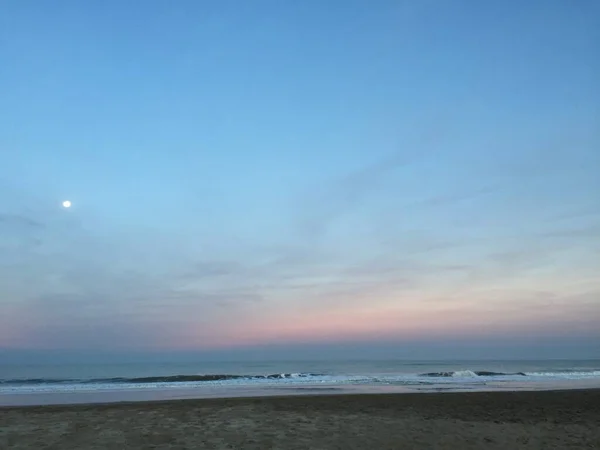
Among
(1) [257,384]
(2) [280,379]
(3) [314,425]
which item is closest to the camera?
(3) [314,425]

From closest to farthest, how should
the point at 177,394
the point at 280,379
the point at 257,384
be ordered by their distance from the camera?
the point at 177,394, the point at 257,384, the point at 280,379

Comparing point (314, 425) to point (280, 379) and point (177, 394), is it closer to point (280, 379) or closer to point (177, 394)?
point (177, 394)

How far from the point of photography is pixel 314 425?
14258mm

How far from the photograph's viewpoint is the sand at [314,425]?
11.7 metres

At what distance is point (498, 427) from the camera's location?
13906mm

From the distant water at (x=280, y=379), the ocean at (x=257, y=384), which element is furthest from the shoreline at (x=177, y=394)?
the distant water at (x=280, y=379)

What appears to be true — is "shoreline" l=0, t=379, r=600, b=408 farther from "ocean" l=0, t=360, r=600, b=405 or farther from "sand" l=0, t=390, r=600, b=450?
"sand" l=0, t=390, r=600, b=450

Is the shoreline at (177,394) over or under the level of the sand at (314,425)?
over

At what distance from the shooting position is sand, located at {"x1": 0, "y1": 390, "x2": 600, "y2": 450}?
11727 millimetres

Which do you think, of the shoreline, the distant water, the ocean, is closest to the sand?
the shoreline

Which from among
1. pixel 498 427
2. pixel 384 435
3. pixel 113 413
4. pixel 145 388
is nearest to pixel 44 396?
pixel 145 388

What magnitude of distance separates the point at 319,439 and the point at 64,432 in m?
7.44

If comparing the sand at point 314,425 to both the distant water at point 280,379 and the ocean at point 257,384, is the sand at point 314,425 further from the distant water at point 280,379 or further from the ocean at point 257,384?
the distant water at point 280,379

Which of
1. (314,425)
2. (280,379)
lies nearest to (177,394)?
(314,425)
